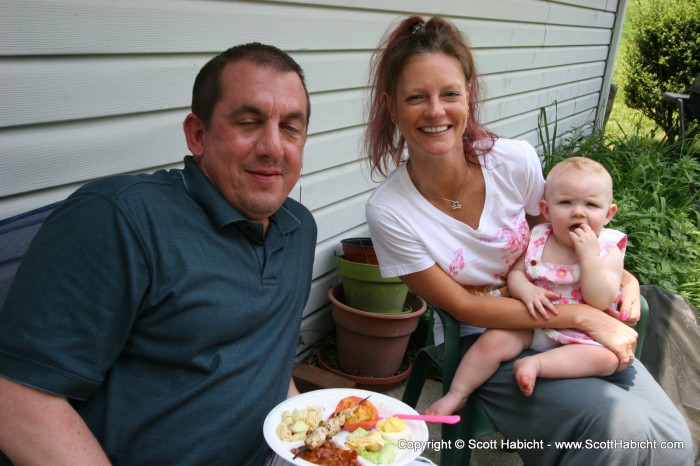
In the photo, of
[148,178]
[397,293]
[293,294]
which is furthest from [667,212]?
[148,178]

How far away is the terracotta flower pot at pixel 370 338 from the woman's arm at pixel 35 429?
1986mm

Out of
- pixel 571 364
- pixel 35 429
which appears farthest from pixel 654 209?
pixel 35 429

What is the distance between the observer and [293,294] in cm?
159

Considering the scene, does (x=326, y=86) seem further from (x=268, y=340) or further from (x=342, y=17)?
(x=268, y=340)

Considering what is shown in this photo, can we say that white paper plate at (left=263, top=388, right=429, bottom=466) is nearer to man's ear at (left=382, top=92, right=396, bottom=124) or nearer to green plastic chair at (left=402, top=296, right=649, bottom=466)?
green plastic chair at (left=402, top=296, right=649, bottom=466)

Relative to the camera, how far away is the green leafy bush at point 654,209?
12.6 ft

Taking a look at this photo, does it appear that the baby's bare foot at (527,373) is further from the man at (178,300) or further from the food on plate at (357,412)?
the man at (178,300)

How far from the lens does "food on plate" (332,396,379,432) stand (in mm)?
1433

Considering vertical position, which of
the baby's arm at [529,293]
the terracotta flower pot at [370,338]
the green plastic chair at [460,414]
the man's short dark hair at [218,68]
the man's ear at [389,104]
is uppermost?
the man's short dark hair at [218,68]

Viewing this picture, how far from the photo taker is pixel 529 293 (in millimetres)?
1938

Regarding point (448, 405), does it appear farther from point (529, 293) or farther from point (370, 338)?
point (370, 338)

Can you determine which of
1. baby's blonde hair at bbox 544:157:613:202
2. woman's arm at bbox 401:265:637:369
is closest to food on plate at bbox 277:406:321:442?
woman's arm at bbox 401:265:637:369

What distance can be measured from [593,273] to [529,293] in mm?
217

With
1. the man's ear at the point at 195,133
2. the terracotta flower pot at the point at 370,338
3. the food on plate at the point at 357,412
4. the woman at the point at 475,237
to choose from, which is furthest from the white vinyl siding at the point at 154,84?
the food on plate at the point at 357,412
